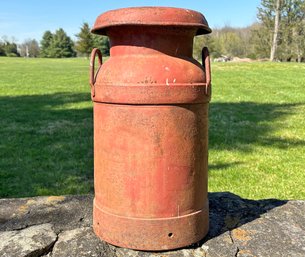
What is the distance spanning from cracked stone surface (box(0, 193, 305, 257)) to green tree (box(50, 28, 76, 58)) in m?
61.6

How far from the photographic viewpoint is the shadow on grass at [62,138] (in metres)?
4.47

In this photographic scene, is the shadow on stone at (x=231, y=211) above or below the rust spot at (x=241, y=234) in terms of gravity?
below

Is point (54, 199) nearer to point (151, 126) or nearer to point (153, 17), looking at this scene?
point (151, 126)

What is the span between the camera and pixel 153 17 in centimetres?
206

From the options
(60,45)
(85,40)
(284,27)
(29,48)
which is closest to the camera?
(284,27)

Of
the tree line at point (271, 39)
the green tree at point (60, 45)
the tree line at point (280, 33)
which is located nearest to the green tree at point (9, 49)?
the green tree at point (60, 45)

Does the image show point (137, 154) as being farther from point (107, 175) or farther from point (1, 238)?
point (1, 238)

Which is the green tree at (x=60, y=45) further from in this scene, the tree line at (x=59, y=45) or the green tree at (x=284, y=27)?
the green tree at (x=284, y=27)

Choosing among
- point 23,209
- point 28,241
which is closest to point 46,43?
point 23,209

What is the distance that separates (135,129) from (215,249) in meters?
0.80

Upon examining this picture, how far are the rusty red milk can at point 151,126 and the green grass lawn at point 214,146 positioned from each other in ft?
6.21

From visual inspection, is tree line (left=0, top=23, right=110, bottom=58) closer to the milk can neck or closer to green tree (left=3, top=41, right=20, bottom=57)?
green tree (left=3, top=41, right=20, bottom=57)

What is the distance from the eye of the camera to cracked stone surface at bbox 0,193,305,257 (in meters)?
2.28

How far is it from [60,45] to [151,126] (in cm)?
6271
